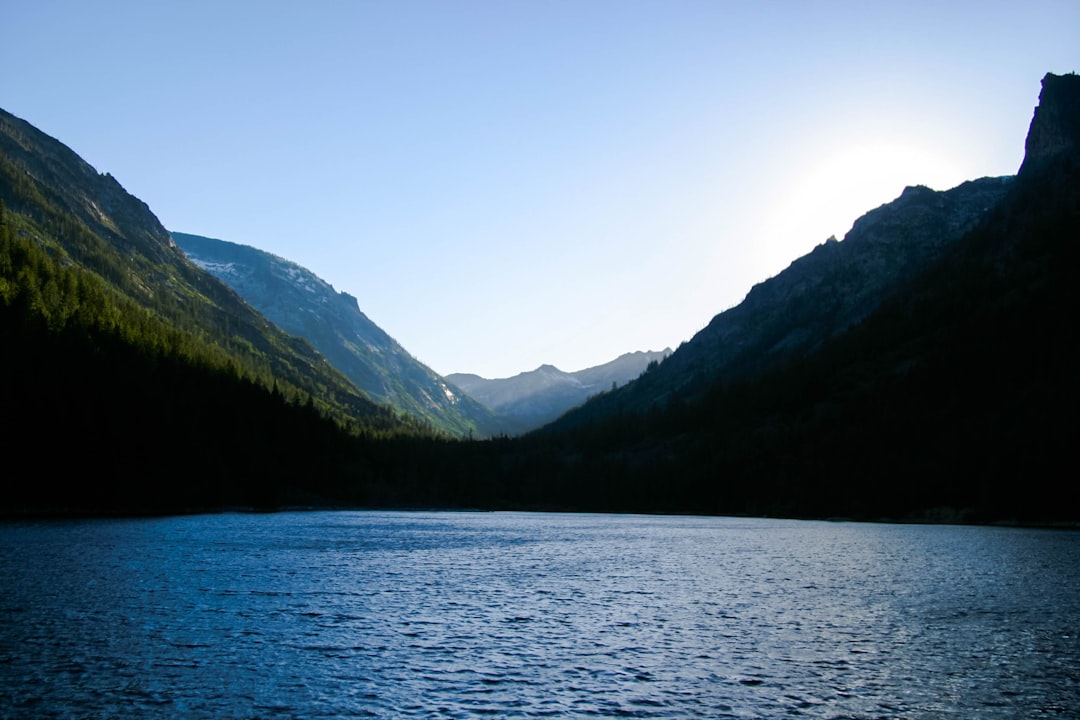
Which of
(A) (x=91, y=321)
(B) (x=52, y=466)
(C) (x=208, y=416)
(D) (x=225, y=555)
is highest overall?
(A) (x=91, y=321)

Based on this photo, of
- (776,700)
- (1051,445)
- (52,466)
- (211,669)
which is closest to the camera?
(776,700)

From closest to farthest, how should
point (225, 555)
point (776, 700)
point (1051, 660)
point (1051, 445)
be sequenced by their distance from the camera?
point (776, 700) < point (1051, 660) < point (225, 555) < point (1051, 445)

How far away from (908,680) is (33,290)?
209 meters

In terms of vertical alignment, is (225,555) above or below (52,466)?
below

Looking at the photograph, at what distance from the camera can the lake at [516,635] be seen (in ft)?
109

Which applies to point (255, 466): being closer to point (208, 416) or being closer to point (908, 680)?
point (208, 416)

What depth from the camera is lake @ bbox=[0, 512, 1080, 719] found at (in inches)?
1313

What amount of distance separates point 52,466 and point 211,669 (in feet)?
375

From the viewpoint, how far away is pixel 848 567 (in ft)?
292

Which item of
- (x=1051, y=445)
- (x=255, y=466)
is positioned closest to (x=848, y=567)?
(x=1051, y=445)

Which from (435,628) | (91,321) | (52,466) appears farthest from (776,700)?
(91,321)

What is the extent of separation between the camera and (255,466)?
198375mm

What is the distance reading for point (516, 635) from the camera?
47375 mm

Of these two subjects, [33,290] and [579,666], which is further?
[33,290]
